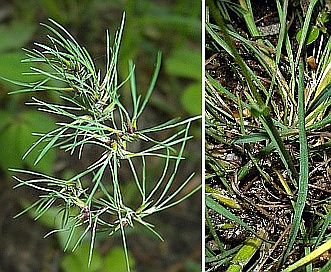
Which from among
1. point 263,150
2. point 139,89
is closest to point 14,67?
point 139,89

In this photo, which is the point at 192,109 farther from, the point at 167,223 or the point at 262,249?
the point at 262,249

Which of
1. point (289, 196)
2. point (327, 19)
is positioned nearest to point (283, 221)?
point (289, 196)

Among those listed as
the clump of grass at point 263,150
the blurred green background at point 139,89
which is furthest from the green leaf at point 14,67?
the clump of grass at point 263,150

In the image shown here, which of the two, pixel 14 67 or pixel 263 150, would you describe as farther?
pixel 14 67

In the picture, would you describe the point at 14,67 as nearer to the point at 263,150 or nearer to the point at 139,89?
the point at 139,89

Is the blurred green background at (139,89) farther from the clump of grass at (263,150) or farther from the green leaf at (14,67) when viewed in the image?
the clump of grass at (263,150)
